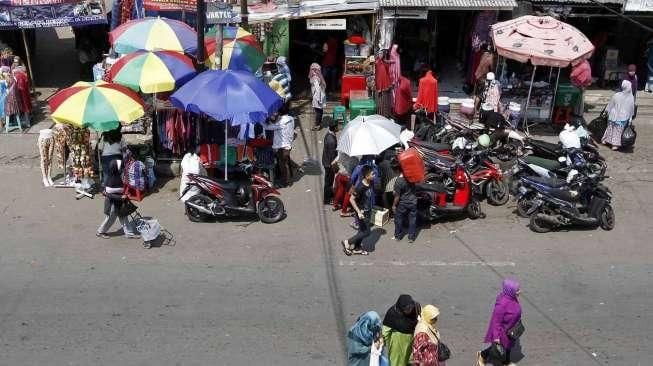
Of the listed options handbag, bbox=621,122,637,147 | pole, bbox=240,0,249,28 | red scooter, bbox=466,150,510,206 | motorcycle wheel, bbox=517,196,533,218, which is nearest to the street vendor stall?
handbag, bbox=621,122,637,147

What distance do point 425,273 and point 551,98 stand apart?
7.94m

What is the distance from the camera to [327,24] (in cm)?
1698

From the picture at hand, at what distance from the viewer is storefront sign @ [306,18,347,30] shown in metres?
16.9

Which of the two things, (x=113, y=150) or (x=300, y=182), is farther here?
(x=300, y=182)

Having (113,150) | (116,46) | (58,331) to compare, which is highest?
(116,46)

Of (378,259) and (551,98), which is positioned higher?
(551,98)

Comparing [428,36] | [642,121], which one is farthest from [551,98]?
[428,36]

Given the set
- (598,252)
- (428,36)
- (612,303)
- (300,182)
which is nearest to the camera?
(612,303)

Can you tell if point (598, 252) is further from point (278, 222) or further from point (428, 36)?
point (428, 36)

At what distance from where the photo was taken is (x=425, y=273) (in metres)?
10.4

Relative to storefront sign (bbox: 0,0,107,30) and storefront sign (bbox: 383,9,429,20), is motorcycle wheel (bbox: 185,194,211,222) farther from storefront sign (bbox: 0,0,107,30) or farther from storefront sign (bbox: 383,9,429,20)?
storefront sign (bbox: 0,0,107,30)

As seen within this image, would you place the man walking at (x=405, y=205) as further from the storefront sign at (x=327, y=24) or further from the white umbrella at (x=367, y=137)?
the storefront sign at (x=327, y=24)

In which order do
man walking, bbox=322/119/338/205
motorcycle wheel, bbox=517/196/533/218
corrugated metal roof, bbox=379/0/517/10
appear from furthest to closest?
corrugated metal roof, bbox=379/0/517/10 < man walking, bbox=322/119/338/205 < motorcycle wheel, bbox=517/196/533/218

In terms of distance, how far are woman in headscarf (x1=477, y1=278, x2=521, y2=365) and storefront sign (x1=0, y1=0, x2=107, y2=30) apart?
1252 centimetres
